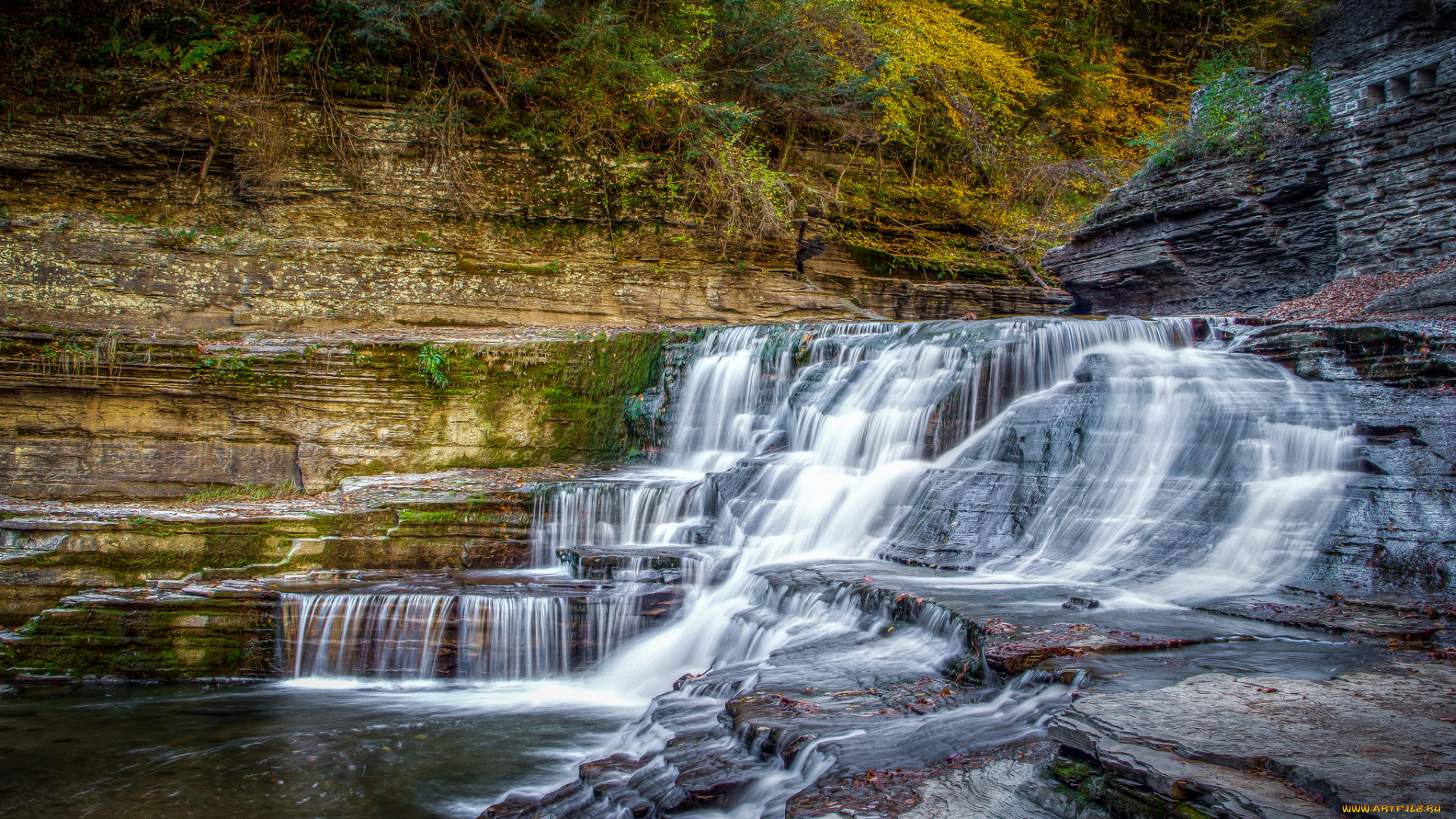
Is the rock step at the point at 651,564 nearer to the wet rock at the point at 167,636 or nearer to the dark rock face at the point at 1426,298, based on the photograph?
the wet rock at the point at 167,636

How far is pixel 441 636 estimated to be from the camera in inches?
250

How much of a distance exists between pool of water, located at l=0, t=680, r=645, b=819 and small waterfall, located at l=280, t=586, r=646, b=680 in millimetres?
147

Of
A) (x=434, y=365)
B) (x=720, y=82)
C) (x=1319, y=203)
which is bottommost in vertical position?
(x=434, y=365)

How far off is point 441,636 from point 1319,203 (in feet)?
43.6

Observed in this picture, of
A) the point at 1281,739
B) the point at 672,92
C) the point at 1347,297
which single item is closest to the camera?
the point at 1281,739

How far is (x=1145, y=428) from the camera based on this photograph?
6.98 meters

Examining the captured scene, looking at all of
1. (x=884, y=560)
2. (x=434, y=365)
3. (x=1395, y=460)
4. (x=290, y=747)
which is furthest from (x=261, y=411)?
(x=1395, y=460)

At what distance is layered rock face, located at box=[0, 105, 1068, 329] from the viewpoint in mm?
12188

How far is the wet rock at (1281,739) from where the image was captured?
7.51 ft

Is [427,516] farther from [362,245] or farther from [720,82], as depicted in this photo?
[720,82]

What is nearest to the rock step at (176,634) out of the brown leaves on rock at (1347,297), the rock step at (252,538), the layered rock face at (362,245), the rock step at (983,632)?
the rock step at (252,538)

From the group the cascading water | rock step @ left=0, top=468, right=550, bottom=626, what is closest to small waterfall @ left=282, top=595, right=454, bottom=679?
rock step @ left=0, top=468, right=550, bottom=626

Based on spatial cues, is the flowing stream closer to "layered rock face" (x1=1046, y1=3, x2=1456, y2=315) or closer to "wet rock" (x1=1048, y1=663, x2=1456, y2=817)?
"wet rock" (x1=1048, y1=663, x2=1456, y2=817)

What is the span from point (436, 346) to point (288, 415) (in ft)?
6.22
